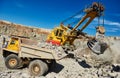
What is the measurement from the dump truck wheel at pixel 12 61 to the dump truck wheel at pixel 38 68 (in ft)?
3.25

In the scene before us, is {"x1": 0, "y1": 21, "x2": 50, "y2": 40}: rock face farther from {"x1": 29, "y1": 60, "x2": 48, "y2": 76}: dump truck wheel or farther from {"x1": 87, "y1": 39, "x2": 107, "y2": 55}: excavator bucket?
{"x1": 29, "y1": 60, "x2": 48, "y2": 76}: dump truck wheel

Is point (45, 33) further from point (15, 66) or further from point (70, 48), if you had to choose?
point (15, 66)

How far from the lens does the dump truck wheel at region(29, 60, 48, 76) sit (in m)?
8.77

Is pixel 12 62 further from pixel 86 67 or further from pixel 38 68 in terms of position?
pixel 86 67

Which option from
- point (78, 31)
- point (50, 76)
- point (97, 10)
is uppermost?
point (97, 10)

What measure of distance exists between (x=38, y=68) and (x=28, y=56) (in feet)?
2.57

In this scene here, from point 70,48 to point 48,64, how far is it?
248 inches

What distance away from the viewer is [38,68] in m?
8.88

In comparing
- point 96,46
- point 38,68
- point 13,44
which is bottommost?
point 38,68

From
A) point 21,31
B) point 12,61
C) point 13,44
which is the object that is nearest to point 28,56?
point 12,61

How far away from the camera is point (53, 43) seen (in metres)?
15.4

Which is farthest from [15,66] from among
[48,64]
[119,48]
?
[119,48]

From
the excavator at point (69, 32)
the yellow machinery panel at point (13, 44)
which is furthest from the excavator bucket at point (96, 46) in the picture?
the yellow machinery panel at point (13, 44)

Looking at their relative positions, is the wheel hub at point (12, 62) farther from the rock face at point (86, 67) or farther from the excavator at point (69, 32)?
the excavator at point (69, 32)
